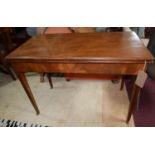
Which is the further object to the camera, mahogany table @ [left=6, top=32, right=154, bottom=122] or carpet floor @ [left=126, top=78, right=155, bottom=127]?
carpet floor @ [left=126, top=78, right=155, bottom=127]

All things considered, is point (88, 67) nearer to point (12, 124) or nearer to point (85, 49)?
point (85, 49)

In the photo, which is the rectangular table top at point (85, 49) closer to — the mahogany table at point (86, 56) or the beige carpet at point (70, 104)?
the mahogany table at point (86, 56)

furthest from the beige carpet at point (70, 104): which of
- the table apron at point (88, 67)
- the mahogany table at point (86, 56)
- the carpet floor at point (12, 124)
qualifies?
the table apron at point (88, 67)

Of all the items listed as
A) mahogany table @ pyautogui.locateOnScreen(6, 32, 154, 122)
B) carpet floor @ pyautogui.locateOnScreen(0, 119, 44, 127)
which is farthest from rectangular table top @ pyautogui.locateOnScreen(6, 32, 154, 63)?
carpet floor @ pyautogui.locateOnScreen(0, 119, 44, 127)

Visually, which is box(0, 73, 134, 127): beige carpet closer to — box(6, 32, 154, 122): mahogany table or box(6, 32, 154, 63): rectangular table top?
box(6, 32, 154, 122): mahogany table

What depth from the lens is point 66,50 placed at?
108 cm

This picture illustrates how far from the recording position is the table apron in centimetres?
97

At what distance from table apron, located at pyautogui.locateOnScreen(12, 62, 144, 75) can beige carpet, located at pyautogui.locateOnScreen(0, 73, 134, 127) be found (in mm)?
577

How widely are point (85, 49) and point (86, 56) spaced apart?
0.39ft

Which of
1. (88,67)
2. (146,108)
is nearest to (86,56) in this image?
(88,67)

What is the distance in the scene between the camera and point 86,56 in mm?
979

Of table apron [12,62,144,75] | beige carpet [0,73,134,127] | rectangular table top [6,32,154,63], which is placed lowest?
beige carpet [0,73,134,127]
